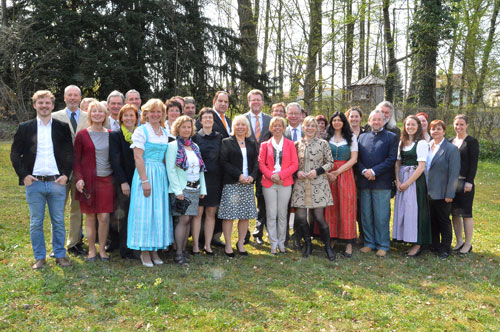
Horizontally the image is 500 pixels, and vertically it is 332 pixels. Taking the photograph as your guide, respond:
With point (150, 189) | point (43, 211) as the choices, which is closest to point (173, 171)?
point (150, 189)

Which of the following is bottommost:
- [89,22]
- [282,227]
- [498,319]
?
[498,319]

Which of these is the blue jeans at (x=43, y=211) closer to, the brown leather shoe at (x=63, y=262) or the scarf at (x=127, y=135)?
the brown leather shoe at (x=63, y=262)

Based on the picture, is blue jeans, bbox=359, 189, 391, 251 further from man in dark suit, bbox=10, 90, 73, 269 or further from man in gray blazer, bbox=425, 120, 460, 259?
→ man in dark suit, bbox=10, 90, 73, 269

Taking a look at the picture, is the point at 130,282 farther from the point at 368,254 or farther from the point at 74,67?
the point at 74,67

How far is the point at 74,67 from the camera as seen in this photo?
13.9 metres

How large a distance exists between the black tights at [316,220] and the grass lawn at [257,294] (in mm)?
316

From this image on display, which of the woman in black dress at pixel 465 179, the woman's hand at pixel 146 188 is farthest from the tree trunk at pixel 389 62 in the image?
the woman's hand at pixel 146 188

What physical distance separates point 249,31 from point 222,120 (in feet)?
39.1

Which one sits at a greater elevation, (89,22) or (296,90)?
(89,22)

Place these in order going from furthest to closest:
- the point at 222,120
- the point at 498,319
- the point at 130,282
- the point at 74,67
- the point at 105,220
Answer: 1. the point at 74,67
2. the point at 222,120
3. the point at 105,220
4. the point at 130,282
5. the point at 498,319

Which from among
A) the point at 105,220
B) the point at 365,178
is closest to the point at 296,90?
the point at 365,178

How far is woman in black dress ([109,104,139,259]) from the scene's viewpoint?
191 inches

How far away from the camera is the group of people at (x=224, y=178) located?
476cm

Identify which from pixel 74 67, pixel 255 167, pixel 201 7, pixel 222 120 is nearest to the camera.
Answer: pixel 255 167
